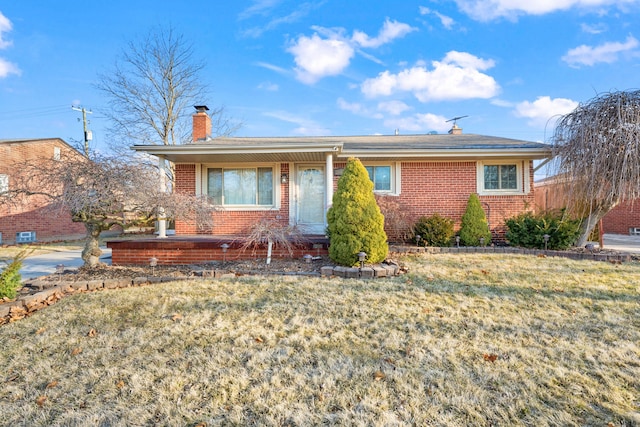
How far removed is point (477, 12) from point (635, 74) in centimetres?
436

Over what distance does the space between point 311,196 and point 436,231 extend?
12.0 feet

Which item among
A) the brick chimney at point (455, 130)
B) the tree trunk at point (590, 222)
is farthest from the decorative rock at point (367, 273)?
the brick chimney at point (455, 130)

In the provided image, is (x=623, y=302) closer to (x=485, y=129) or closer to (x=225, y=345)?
(x=225, y=345)

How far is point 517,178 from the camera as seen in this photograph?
9141 millimetres

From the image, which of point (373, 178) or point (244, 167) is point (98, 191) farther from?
point (373, 178)

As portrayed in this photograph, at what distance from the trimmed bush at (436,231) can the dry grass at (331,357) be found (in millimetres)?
3457

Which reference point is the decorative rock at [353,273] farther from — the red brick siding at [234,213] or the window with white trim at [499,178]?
the window with white trim at [499,178]

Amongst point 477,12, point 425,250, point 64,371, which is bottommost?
point 64,371

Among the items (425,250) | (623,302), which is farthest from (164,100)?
(623,302)

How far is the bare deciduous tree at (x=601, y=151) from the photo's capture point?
667 centimetres

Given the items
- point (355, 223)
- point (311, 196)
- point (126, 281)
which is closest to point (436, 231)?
point (355, 223)

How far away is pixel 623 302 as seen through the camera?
4.02 m

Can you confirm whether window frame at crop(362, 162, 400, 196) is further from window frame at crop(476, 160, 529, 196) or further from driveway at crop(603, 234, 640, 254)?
driveway at crop(603, 234, 640, 254)

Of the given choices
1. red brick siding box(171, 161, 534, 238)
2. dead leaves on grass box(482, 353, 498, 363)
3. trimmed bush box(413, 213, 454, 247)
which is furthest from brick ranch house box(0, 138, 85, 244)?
dead leaves on grass box(482, 353, 498, 363)
